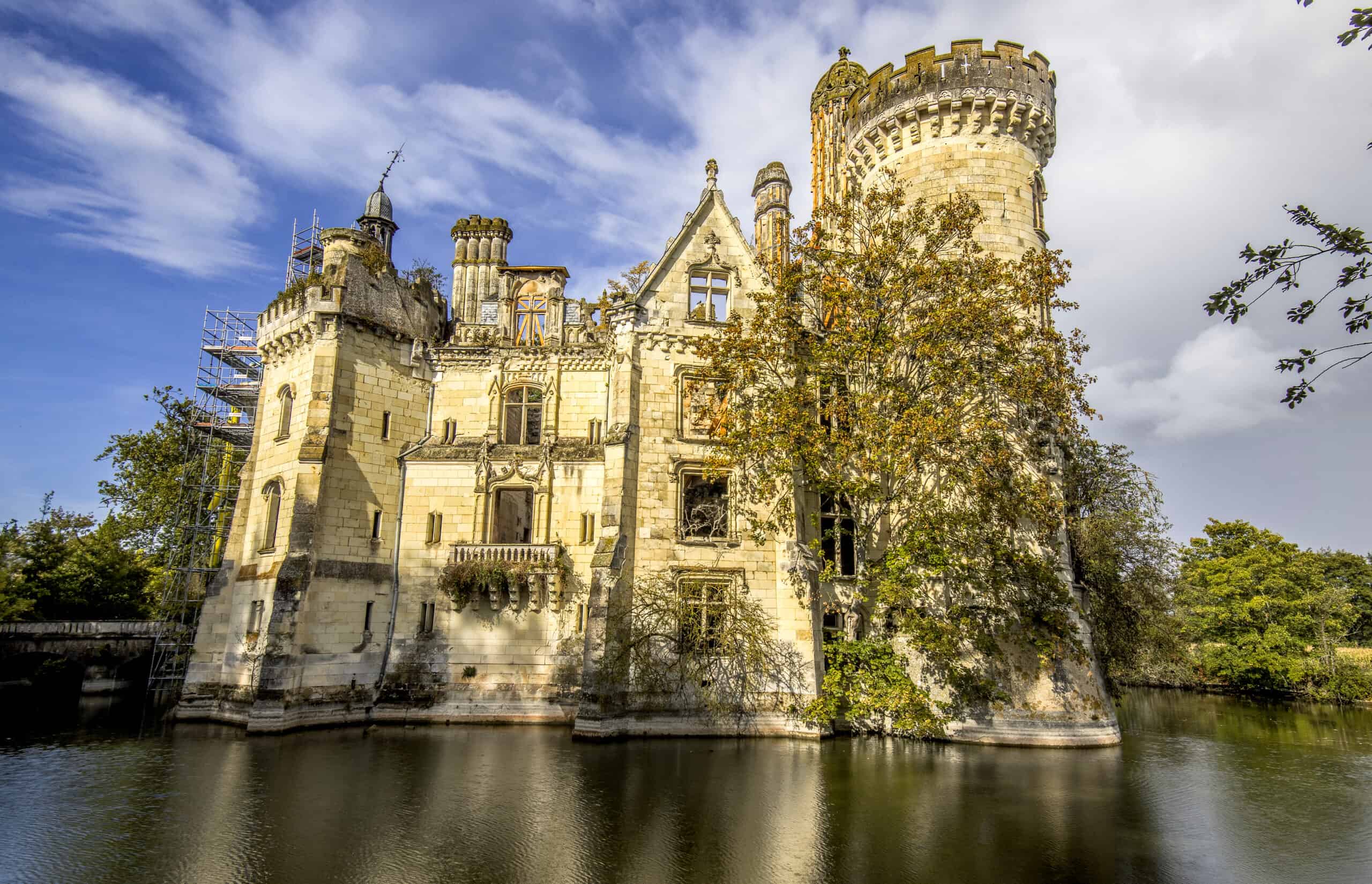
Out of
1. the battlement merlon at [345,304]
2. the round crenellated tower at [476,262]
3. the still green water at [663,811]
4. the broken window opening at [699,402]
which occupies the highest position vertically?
the round crenellated tower at [476,262]

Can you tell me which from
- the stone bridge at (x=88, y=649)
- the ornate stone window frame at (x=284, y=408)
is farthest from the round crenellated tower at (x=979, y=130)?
the stone bridge at (x=88, y=649)

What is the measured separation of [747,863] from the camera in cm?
1102

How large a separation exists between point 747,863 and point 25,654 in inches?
1344

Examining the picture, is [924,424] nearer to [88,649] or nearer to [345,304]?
[345,304]

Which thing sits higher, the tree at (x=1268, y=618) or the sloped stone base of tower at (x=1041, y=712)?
the tree at (x=1268, y=618)

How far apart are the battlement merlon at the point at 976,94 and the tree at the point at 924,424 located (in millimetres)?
3917

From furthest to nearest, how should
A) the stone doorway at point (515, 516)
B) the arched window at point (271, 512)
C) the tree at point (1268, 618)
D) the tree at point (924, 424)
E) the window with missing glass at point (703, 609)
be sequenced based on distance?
the tree at point (1268, 618)
the stone doorway at point (515, 516)
the arched window at point (271, 512)
the window with missing glass at point (703, 609)
the tree at point (924, 424)

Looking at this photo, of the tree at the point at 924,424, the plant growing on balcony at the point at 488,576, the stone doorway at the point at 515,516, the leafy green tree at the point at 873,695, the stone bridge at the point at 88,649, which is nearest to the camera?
the leafy green tree at the point at 873,695

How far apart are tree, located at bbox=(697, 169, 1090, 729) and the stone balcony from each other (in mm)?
6401

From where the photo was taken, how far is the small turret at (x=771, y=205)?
106 ft

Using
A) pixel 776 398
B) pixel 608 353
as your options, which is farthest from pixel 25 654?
pixel 776 398

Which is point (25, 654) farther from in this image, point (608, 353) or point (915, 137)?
point (915, 137)

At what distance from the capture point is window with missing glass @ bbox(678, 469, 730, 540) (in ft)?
77.8

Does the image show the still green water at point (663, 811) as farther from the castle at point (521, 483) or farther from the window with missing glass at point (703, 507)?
the window with missing glass at point (703, 507)
